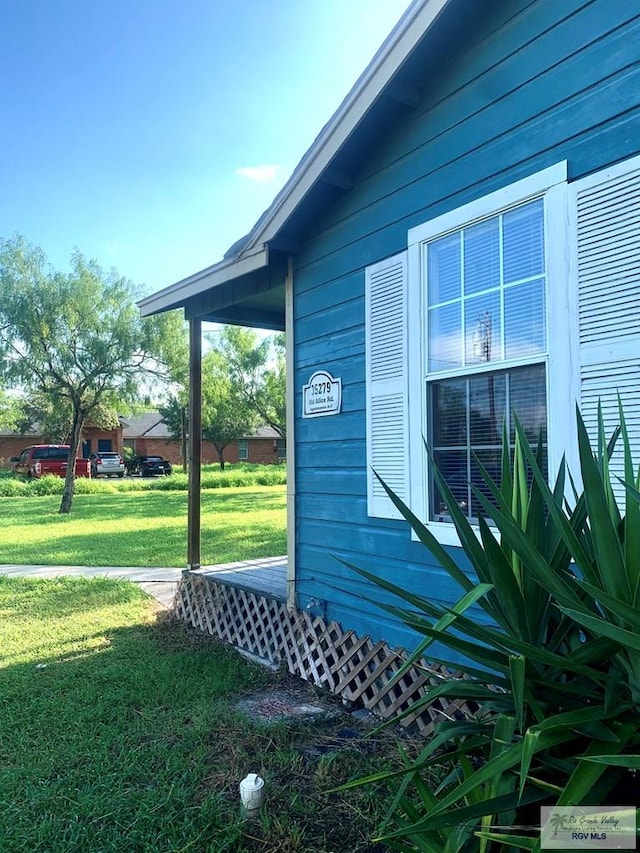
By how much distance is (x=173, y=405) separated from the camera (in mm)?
35031

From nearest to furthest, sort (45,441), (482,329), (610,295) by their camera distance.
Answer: (610,295) < (482,329) < (45,441)

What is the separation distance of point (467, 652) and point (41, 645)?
4375 mm

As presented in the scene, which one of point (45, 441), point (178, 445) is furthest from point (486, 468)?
point (178, 445)

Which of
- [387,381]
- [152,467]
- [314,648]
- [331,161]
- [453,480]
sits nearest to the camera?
[453,480]

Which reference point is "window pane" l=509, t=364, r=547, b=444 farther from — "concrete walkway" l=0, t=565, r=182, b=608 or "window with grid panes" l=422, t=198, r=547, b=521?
"concrete walkway" l=0, t=565, r=182, b=608

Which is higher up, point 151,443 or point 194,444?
point 151,443

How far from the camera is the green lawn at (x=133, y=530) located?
8977 mm

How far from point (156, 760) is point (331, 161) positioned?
3574 millimetres

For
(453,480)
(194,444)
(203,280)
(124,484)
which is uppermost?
(203,280)

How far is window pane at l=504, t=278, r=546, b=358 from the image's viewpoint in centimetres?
267

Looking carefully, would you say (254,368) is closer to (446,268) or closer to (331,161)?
(331,161)

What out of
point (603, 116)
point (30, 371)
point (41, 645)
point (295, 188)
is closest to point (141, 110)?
point (30, 371)

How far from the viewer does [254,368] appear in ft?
111

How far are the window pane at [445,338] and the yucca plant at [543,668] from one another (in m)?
1.39
